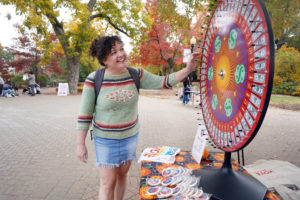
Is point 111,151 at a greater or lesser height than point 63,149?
greater

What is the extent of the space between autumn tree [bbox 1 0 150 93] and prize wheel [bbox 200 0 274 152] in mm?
13295

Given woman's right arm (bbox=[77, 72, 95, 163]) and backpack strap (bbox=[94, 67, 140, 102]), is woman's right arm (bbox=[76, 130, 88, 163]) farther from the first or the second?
backpack strap (bbox=[94, 67, 140, 102])

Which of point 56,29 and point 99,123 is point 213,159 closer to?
point 99,123

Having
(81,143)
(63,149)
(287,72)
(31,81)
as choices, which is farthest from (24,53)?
(287,72)

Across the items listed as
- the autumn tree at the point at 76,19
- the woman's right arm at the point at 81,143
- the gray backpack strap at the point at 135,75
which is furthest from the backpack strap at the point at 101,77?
the autumn tree at the point at 76,19

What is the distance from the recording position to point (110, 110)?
Result: 1.74 m

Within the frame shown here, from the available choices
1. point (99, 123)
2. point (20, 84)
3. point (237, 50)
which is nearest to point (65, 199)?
point (99, 123)

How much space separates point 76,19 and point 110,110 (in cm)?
1420

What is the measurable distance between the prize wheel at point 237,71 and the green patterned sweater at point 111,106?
2.19 ft

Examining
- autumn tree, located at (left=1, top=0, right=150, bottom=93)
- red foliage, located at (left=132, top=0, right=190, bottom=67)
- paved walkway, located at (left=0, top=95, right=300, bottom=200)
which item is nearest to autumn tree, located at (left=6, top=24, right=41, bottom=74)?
autumn tree, located at (left=1, top=0, right=150, bottom=93)

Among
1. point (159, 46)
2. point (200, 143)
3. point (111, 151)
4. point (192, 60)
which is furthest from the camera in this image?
point (159, 46)

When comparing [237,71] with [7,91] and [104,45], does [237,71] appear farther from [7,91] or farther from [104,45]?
[7,91]

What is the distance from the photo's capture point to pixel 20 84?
20844mm

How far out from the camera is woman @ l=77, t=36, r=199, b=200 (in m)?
1.72
